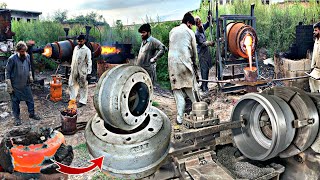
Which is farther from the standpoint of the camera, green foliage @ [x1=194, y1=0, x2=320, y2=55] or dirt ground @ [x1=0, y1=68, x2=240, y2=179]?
green foliage @ [x1=194, y1=0, x2=320, y2=55]

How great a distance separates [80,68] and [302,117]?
5.63 meters

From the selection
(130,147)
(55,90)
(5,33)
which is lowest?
(55,90)

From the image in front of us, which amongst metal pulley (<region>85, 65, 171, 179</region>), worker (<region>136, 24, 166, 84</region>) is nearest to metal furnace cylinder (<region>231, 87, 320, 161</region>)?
metal pulley (<region>85, 65, 171, 179</region>)

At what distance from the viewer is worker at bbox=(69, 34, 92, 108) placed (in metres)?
7.04

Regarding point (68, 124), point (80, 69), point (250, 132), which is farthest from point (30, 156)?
point (80, 69)

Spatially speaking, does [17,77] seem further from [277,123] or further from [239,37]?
[277,123]

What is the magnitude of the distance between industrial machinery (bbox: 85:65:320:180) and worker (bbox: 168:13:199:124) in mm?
2120

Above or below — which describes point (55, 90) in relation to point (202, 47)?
below

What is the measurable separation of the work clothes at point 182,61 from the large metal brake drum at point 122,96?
8.88ft

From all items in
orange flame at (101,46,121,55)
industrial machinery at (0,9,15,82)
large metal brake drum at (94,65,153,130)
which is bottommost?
large metal brake drum at (94,65,153,130)

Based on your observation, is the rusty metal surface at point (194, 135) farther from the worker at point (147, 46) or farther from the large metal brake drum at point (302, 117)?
the worker at point (147, 46)

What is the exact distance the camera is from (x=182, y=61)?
16.0 ft

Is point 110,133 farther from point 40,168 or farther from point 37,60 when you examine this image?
point 37,60

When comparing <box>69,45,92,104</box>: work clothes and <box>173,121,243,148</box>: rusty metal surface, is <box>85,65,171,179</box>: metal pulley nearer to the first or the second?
<box>173,121,243,148</box>: rusty metal surface
